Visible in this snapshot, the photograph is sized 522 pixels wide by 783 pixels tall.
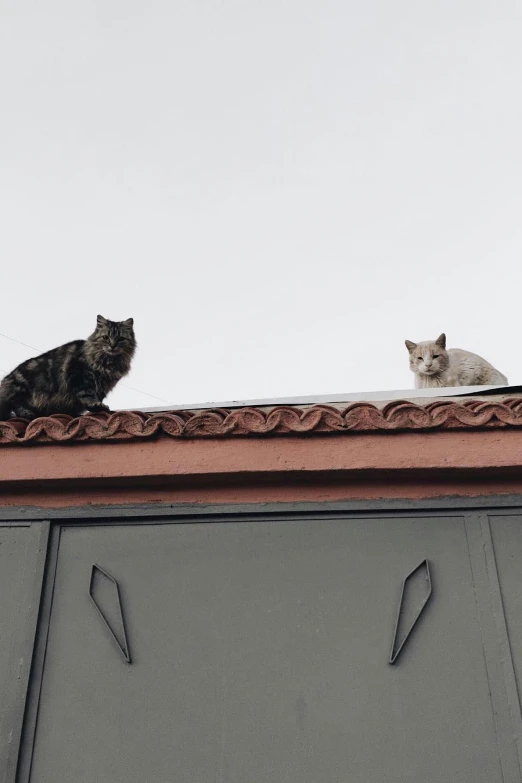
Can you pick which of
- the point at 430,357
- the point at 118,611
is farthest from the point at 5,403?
the point at 430,357

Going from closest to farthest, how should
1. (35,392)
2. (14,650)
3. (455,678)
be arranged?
(455,678), (14,650), (35,392)

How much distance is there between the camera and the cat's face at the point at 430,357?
24.0 feet

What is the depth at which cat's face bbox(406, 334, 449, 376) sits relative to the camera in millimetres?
7316

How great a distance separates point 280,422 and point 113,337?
2.42m

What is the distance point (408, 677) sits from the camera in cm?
288

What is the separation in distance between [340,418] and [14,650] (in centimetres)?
176

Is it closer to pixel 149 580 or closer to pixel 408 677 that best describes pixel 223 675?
pixel 149 580

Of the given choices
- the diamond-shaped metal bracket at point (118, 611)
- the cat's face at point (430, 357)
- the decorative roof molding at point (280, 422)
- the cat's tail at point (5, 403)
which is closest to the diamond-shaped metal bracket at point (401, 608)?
the decorative roof molding at point (280, 422)

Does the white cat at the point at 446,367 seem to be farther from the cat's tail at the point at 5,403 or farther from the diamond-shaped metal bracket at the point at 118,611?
the diamond-shaped metal bracket at the point at 118,611

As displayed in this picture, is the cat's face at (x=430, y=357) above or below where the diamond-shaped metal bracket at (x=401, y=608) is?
above

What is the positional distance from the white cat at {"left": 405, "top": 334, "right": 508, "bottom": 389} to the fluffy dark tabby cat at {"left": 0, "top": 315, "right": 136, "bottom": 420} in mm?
3374

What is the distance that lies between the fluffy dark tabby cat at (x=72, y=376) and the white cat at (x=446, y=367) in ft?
11.1

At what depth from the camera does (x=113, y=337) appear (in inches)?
204

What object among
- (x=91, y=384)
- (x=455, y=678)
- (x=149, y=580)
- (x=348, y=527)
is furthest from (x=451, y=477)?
(x=91, y=384)
